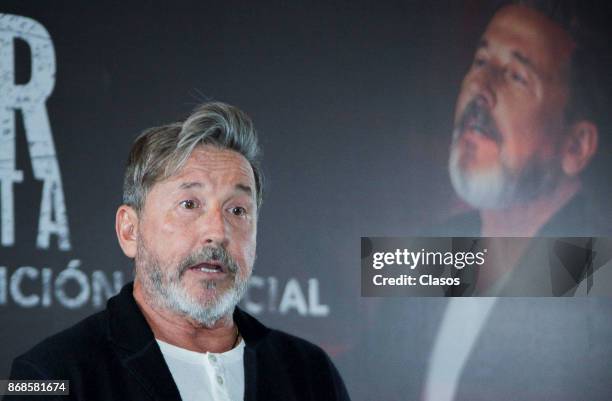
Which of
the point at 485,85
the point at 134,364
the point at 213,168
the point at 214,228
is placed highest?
the point at 485,85

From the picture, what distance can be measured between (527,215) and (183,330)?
8.16ft

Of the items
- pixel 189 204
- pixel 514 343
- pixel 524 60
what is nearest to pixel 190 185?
pixel 189 204

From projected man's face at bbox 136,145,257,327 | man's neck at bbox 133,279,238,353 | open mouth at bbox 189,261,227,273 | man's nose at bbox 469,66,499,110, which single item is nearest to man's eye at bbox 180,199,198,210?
projected man's face at bbox 136,145,257,327

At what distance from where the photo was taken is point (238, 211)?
5.02 ft

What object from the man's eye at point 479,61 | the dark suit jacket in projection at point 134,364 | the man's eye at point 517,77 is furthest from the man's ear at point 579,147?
the dark suit jacket in projection at point 134,364

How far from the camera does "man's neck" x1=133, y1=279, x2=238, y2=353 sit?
1563 millimetres

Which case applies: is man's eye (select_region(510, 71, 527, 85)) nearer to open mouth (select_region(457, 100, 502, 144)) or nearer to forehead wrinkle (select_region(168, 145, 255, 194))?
open mouth (select_region(457, 100, 502, 144))

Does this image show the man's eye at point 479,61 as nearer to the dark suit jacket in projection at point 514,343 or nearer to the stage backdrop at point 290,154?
the stage backdrop at point 290,154

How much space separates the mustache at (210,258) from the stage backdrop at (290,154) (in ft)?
6.63

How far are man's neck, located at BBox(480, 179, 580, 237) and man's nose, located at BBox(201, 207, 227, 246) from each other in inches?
93.7

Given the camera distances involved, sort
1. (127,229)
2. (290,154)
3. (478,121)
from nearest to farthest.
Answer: (127,229), (290,154), (478,121)

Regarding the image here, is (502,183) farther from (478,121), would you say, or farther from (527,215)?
(478,121)

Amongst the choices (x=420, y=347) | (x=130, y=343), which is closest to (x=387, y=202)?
(x=420, y=347)

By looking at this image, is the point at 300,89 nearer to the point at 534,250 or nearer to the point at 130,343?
the point at 534,250
